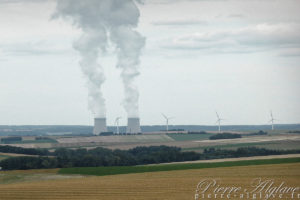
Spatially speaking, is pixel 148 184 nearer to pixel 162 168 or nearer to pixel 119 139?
pixel 162 168

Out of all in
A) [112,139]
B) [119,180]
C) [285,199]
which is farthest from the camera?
[112,139]

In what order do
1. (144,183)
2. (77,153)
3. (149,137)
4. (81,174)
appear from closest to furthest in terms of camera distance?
(144,183) < (81,174) < (77,153) < (149,137)

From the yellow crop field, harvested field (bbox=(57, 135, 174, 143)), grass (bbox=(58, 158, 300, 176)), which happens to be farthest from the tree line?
harvested field (bbox=(57, 135, 174, 143))

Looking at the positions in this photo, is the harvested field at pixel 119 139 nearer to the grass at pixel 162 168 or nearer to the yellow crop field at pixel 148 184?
the grass at pixel 162 168

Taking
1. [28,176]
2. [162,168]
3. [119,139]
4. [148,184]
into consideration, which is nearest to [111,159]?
[162,168]

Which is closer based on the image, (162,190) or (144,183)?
(162,190)

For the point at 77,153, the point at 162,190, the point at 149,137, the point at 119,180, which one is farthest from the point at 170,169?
the point at 149,137

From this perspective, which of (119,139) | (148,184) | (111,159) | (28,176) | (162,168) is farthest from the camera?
(119,139)

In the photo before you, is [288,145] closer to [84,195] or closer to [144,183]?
[144,183]

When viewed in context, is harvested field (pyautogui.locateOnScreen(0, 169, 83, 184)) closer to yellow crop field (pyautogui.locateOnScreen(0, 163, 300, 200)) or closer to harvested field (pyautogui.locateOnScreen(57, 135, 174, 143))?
yellow crop field (pyautogui.locateOnScreen(0, 163, 300, 200))
